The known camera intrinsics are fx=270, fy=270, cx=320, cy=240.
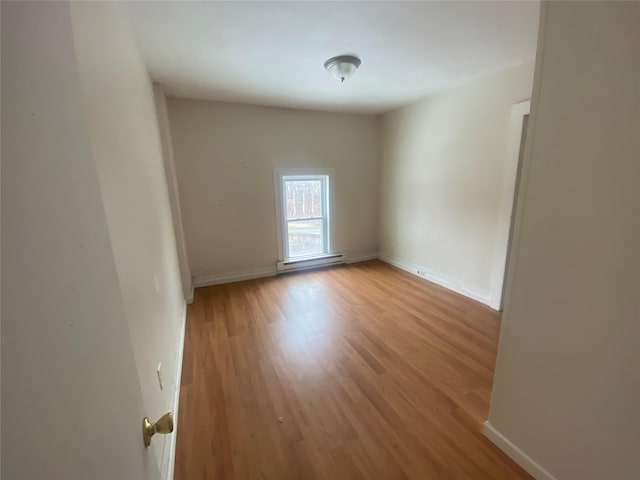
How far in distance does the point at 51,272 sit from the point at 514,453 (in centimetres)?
196

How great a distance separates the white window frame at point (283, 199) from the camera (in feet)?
→ 12.6

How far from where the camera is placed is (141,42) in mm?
1898

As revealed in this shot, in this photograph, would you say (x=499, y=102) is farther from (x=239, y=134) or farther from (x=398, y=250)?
(x=239, y=134)

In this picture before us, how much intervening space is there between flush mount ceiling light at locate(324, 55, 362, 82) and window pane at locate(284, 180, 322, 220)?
1873mm

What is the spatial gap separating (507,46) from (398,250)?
9.18ft

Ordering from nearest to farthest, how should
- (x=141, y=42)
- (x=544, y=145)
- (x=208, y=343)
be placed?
(x=544, y=145) → (x=141, y=42) → (x=208, y=343)

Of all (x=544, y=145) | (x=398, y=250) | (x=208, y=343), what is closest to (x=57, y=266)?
(x=544, y=145)

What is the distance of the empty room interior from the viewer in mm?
422

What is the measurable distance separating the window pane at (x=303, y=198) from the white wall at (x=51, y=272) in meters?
3.50

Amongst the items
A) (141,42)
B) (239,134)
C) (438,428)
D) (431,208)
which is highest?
(141,42)

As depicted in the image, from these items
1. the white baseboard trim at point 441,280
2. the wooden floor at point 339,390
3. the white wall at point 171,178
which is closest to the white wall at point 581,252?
the wooden floor at point 339,390

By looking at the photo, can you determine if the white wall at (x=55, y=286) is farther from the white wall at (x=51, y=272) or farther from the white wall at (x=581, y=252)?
the white wall at (x=581, y=252)

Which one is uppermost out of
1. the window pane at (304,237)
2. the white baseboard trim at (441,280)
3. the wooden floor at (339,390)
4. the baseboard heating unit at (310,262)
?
the window pane at (304,237)

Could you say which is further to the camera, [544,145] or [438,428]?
[438,428]
